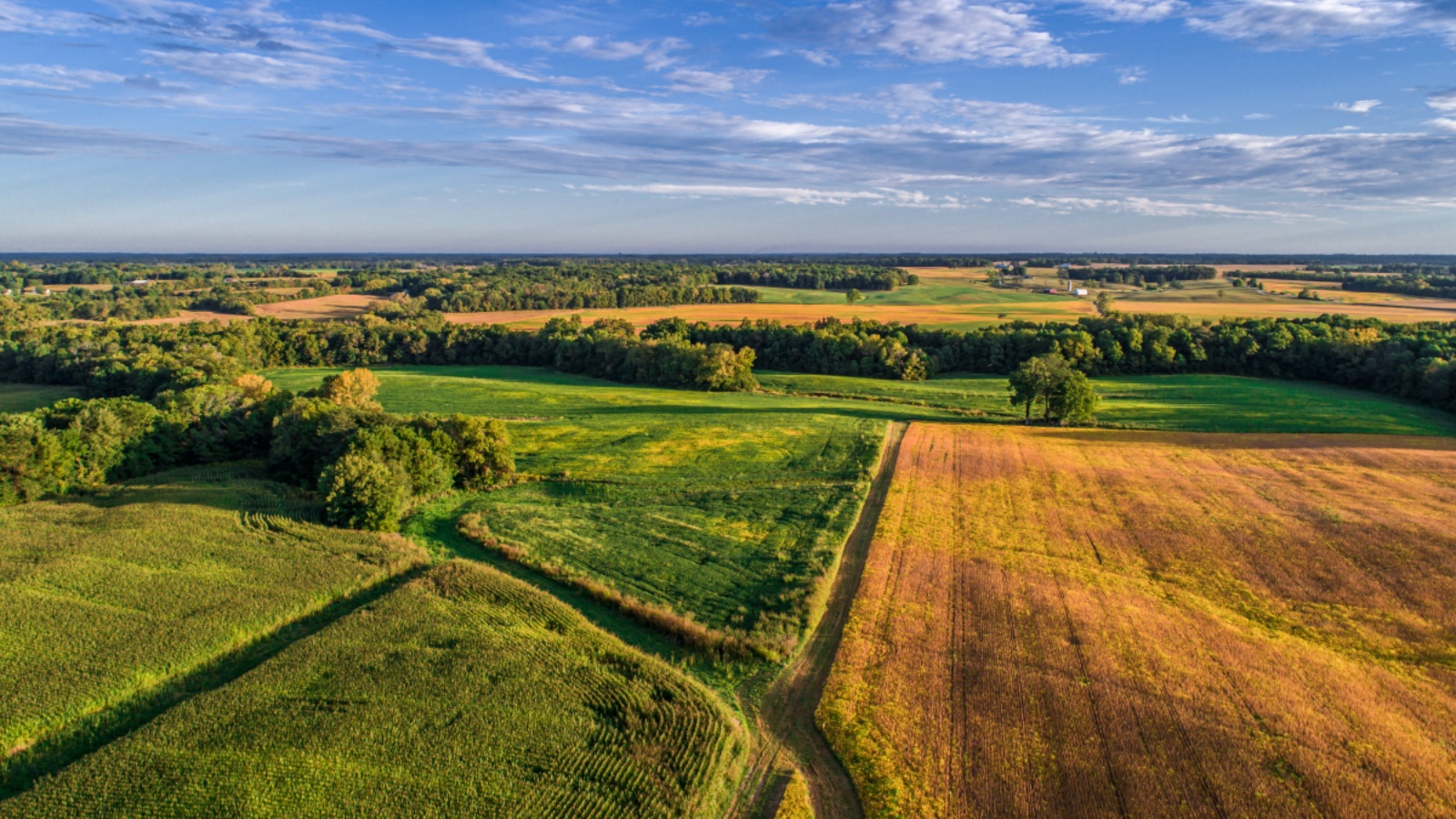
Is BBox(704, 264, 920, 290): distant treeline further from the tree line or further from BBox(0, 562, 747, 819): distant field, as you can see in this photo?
BBox(0, 562, 747, 819): distant field

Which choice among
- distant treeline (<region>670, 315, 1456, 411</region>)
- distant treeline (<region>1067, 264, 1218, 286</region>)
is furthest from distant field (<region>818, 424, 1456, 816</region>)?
distant treeline (<region>1067, 264, 1218, 286</region>)

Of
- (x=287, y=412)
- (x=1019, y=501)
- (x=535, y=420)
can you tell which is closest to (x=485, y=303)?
(x=535, y=420)

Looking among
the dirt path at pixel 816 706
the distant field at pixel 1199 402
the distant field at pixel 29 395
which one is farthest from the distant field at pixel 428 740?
the distant field at pixel 29 395

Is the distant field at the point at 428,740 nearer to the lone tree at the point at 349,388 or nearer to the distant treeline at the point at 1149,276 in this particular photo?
the lone tree at the point at 349,388

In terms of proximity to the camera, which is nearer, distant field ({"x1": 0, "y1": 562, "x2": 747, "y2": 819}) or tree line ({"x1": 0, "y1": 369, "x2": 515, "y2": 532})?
distant field ({"x1": 0, "y1": 562, "x2": 747, "y2": 819})

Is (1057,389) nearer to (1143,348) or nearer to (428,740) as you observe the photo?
(1143,348)

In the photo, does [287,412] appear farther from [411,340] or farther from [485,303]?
[485,303]
